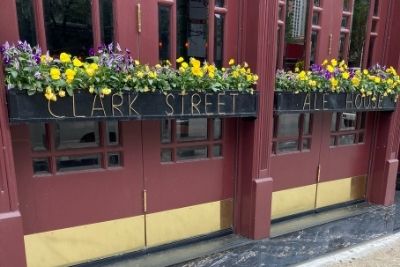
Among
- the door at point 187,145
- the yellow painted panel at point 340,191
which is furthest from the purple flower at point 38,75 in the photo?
the yellow painted panel at point 340,191

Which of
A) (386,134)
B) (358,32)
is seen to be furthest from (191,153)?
(386,134)

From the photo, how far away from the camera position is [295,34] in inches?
166

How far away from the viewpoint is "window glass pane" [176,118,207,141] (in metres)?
3.78

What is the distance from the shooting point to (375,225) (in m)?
4.66

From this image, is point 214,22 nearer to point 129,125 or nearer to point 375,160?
point 129,125

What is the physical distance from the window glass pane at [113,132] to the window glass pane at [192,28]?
953mm

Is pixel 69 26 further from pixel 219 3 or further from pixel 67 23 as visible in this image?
pixel 219 3

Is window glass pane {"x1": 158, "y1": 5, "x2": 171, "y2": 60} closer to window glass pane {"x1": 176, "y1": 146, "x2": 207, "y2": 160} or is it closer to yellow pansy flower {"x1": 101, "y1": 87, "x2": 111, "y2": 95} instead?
yellow pansy flower {"x1": 101, "y1": 87, "x2": 111, "y2": 95}

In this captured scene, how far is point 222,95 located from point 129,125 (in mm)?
954

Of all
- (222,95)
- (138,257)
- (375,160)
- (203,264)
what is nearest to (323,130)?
(375,160)

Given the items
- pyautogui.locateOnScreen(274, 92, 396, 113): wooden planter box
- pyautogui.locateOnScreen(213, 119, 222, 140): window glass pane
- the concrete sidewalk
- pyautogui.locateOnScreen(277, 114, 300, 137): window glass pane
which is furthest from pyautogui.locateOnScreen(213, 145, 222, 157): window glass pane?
the concrete sidewalk

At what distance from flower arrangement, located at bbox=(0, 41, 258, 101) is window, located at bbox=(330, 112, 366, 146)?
207cm

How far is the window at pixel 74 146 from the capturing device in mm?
3092

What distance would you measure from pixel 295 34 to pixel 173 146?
2027mm
